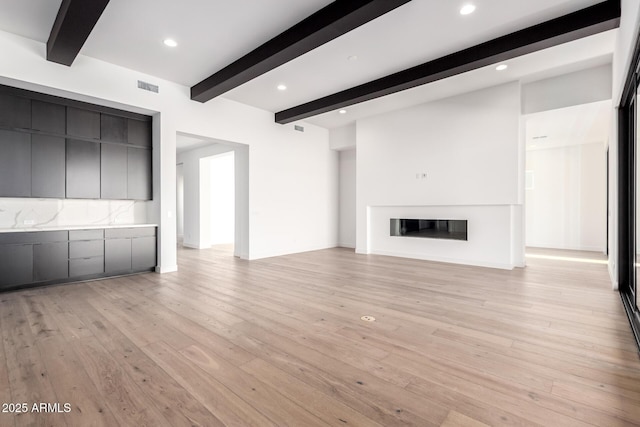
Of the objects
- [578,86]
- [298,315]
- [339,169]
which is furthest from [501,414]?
[339,169]

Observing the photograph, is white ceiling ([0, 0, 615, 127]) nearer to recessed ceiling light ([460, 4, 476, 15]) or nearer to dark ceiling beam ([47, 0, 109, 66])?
recessed ceiling light ([460, 4, 476, 15])

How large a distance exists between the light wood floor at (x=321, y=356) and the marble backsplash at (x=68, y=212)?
3.87ft

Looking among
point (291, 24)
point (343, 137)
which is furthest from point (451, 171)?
point (291, 24)

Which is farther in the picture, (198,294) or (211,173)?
(211,173)

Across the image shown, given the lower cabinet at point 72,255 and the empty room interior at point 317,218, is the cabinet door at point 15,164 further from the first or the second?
the lower cabinet at point 72,255

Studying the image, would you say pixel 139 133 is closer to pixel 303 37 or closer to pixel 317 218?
pixel 303 37

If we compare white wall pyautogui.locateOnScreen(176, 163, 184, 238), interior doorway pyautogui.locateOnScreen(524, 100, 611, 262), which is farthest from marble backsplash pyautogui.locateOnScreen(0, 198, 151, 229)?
interior doorway pyautogui.locateOnScreen(524, 100, 611, 262)

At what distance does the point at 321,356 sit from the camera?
2320mm

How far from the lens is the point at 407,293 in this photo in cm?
404

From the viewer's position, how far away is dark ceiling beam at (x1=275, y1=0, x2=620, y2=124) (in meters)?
3.39

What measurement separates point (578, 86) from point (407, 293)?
15.2ft

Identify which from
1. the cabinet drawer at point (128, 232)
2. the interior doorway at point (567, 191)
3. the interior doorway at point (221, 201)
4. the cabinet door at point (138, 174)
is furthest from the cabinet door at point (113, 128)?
the interior doorway at point (567, 191)

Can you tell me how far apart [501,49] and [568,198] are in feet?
21.1

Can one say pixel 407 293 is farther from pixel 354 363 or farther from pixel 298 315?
pixel 354 363
